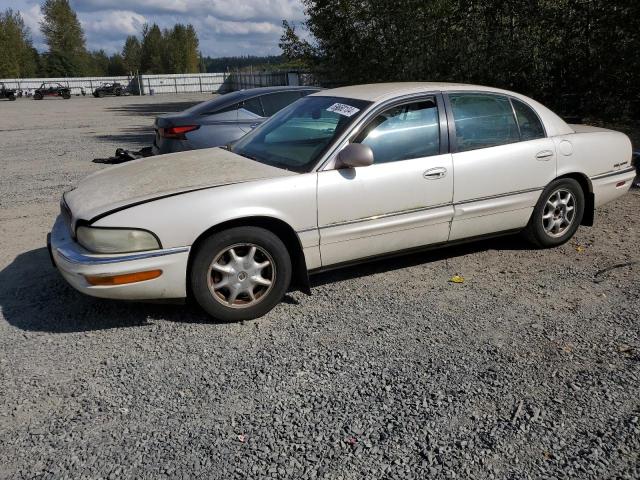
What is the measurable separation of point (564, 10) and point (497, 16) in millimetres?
1567

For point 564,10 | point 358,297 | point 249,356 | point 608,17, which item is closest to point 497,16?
point 564,10

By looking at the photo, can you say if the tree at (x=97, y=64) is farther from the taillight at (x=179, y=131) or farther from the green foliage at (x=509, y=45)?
the taillight at (x=179, y=131)

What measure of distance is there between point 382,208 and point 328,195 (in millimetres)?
455

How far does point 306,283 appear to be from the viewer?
4023 mm

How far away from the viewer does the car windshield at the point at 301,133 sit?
4176 millimetres

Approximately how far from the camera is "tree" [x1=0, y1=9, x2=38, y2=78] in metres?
67.6

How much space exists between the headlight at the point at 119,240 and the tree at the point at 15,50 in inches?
2977

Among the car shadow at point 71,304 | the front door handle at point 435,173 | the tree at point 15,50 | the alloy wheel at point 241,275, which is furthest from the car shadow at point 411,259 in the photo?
the tree at point 15,50

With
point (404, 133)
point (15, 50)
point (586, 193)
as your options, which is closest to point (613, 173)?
point (586, 193)

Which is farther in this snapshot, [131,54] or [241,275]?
[131,54]

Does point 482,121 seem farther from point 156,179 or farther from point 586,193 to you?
point 156,179

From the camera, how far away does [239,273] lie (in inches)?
149

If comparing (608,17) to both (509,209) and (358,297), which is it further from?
(358,297)

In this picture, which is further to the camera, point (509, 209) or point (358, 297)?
point (509, 209)
